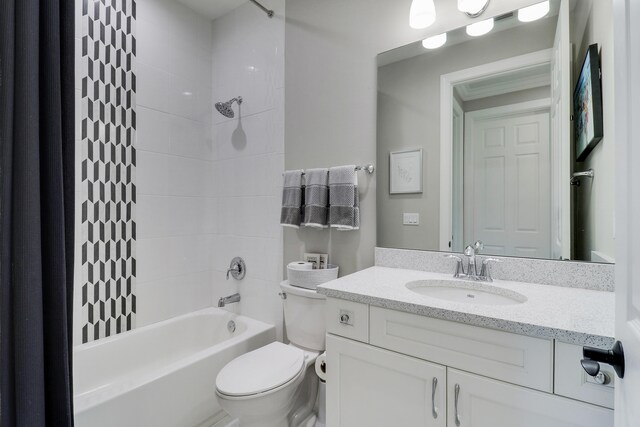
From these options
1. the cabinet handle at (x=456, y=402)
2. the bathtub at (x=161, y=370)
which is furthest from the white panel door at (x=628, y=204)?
the bathtub at (x=161, y=370)

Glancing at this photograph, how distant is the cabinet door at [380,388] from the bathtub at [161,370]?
2.49 feet

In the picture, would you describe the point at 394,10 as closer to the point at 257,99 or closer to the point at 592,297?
the point at 257,99

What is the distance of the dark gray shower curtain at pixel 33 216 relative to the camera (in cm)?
52

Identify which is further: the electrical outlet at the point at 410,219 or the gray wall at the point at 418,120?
the electrical outlet at the point at 410,219

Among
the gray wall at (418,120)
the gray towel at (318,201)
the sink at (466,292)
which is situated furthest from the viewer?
the gray towel at (318,201)

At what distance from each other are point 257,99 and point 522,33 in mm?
1576

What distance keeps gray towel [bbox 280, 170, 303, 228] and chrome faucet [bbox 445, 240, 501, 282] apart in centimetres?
90

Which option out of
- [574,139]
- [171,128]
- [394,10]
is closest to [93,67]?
[171,128]

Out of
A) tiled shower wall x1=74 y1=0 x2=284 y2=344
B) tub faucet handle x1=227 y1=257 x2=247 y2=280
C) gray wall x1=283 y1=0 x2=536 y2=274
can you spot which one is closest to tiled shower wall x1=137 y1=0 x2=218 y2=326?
tiled shower wall x1=74 y1=0 x2=284 y2=344

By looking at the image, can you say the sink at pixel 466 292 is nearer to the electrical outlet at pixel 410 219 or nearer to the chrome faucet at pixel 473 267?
the chrome faucet at pixel 473 267

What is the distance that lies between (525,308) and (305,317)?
1071 millimetres

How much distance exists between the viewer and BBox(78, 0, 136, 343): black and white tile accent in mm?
1792

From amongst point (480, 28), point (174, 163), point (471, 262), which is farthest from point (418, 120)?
point (174, 163)

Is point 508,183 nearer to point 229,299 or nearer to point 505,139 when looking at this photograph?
point 505,139
